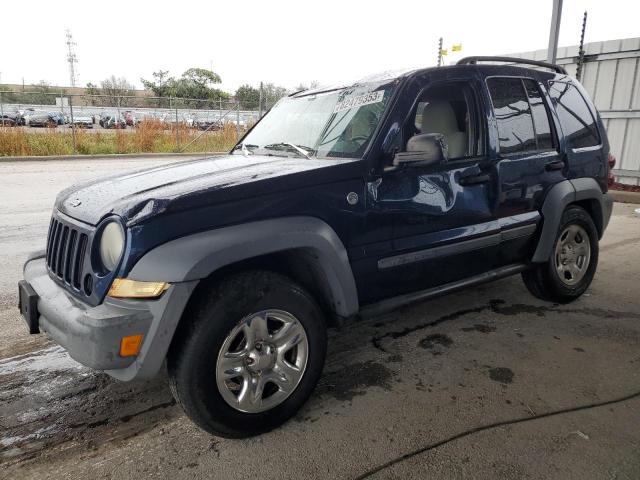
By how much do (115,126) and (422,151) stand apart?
20.1 m

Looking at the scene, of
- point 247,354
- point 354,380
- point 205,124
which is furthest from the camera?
point 205,124

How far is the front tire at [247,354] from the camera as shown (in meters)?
2.14

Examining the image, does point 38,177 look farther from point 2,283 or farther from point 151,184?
point 151,184

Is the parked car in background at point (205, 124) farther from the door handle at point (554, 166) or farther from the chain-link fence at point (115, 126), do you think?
the door handle at point (554, 166)

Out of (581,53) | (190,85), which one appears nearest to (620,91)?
(581,53)

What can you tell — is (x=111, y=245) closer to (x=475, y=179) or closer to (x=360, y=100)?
(x=360, y=100)

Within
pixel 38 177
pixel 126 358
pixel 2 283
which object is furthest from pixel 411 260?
pixel 38 177

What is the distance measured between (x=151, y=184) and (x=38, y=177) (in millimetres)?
10909

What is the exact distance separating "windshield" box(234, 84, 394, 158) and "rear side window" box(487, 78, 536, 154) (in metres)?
0.93

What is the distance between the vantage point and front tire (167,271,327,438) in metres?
2.14

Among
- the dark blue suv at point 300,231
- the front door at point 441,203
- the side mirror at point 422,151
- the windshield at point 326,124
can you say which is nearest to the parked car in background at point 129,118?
the windshield at point 326,124

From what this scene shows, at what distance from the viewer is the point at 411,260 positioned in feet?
9.43

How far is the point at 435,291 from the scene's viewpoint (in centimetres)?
309

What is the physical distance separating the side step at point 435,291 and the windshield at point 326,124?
88 centimetres
